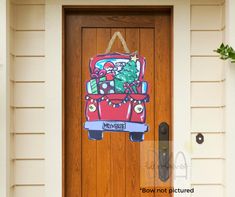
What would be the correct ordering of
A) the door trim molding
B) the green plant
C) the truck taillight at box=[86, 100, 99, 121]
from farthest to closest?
the truck taillight at box=[86, 100, 99, 121]
the door trim molding
the green plant

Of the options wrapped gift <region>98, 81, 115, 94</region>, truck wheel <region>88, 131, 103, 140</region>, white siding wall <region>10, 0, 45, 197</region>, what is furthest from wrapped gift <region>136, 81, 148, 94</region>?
white siding wall <region>10, 0, 45, 197</region>

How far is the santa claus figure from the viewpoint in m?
Answer: 2.52

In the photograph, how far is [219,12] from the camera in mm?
2465

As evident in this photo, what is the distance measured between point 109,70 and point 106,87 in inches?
4.8

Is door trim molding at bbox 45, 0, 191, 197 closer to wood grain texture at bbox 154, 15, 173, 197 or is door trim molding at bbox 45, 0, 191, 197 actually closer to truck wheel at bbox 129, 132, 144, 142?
wood grain texture at bbox 154, 15, 173, 197

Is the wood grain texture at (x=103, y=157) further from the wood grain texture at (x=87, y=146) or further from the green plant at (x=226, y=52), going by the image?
the green plant at (x=226, y=52)

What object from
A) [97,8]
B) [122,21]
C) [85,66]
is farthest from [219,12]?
[85,66]

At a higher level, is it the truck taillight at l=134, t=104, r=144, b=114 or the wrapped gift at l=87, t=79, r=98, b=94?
the wrapped gift at l=87, t=79, r=98, b=94

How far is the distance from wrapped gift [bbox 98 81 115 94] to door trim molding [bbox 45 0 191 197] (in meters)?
0.28

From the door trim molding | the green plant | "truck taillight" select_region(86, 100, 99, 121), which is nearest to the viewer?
the green plant

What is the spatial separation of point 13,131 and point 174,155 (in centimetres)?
111

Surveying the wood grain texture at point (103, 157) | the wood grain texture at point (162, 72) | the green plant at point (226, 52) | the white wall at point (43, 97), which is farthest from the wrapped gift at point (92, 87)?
the green plant at point (226, 52)

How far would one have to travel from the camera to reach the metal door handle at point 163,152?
8.34 ft

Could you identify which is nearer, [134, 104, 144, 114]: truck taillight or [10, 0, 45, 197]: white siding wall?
[10, 0, 45, 197]: white siding wall
